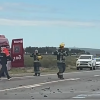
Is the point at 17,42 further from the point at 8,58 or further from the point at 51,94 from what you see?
the point at 51,94

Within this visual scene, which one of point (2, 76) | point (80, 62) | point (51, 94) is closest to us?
point (51, 94)

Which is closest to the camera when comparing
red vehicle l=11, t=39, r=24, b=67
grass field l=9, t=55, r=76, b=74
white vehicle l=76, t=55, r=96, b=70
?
red vehicle l=11, t=39, r=24, b=67

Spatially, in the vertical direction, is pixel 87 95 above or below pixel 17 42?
below

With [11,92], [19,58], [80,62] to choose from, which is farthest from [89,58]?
[11,92]

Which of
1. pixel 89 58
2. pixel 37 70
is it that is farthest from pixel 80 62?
pixel 37 70

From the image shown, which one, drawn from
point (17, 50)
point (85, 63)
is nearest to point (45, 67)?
point (85, 63)

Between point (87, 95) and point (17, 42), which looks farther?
point (17, 42)

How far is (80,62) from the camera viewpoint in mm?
44812

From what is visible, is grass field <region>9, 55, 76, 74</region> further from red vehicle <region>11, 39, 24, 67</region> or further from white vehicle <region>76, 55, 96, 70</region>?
red vehicle <region>11, 39, 24, 67</region>

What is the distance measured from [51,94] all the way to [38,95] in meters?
0.58

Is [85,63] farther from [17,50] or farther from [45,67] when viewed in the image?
[17,50]

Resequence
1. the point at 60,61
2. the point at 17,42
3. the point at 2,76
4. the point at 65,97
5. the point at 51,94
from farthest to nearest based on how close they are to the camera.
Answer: the point at 17,42, the point at 2,76, the point at 60,61, the point at 51,94, the point at 65,97

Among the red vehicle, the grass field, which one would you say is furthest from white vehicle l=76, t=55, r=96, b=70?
the red vehicle

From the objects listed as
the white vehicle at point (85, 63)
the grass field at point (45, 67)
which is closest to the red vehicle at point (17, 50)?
the grass field at point (45, 67)
